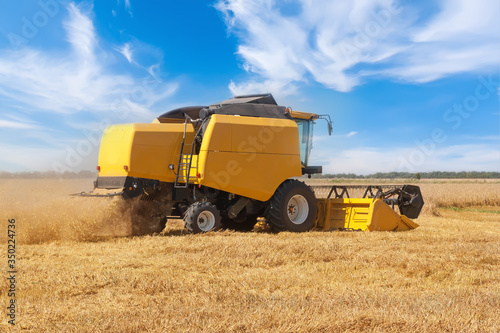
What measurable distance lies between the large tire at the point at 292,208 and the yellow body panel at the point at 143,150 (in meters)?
2.29

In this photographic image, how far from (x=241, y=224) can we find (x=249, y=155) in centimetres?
235

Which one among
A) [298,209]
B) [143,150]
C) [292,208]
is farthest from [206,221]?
[298,209]

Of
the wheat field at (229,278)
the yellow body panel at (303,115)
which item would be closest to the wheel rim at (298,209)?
the wheat field at (229,278)

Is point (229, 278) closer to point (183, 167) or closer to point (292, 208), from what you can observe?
point (183, 167)

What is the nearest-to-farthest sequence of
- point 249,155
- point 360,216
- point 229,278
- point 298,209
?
point 229,278 → point 249,155 → point 360,216 → point 298,209

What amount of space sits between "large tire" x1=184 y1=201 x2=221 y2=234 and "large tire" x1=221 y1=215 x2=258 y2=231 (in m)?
2.07

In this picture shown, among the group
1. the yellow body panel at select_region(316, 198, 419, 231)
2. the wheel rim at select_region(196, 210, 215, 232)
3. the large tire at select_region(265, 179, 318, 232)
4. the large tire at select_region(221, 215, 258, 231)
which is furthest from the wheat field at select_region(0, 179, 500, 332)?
the large tire at select_region(221, 215, 258, 231)

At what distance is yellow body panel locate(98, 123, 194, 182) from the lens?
29.8 feet

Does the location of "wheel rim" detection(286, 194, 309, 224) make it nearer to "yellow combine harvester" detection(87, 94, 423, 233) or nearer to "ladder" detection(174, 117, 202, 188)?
"yellow combine harvester" detection(87, 94, 423, 233)

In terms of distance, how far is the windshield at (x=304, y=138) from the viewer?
11.0 meters

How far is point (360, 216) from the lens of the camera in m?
10.5

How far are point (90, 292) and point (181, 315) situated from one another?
1.50 metres

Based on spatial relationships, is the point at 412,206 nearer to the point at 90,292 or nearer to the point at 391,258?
the point at 391,258

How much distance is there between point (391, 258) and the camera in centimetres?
672
